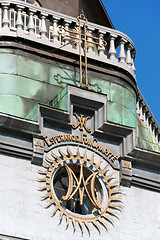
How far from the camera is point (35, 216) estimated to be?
28.8 metres

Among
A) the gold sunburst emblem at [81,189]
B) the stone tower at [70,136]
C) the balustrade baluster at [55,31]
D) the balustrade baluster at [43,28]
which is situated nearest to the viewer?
the stone tower at [70,136]

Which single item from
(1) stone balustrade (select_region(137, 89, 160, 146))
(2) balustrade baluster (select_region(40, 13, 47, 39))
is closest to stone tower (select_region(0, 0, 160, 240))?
(2) balustrade baluster (select_region(40, 13, 47, 39))

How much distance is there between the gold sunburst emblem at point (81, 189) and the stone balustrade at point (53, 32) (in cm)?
320

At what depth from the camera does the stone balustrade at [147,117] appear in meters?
34.2

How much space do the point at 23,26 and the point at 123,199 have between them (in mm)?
5136

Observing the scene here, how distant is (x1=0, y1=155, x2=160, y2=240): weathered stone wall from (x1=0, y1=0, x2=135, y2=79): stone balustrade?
146 inches

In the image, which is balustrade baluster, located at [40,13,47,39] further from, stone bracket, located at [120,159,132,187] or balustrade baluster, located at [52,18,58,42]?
stone bracket, located at [120,159,132,187]

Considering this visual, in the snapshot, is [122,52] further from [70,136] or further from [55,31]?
[70,136]

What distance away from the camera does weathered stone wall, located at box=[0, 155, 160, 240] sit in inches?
1121

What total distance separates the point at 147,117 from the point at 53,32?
4087 mm

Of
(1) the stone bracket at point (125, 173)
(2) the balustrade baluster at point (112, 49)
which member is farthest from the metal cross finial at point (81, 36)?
(1) the stone bracket at point (125, 173)

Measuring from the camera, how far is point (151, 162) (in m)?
31.2

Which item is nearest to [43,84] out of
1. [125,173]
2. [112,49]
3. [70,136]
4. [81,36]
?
[70,136]

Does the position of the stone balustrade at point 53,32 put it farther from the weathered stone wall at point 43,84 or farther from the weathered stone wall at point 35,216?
the weathered stone wall at point 35,216
